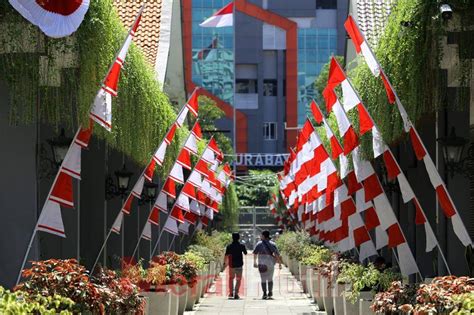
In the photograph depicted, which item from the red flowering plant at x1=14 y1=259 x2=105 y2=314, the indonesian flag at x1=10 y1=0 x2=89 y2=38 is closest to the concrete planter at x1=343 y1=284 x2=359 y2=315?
the red flowering plant at x1=14 y1=259 x2=105 y2=314

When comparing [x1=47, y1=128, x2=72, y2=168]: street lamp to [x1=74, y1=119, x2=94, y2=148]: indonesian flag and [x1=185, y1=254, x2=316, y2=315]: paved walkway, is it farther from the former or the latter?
[x1=185, y1=254, x2=316, y2=315]: paved walkway

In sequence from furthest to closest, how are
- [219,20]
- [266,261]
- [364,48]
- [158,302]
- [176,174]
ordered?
[219,20]
[266,261]
[176,174]
[158,302]
[364,48]

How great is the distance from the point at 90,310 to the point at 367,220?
6987 mm

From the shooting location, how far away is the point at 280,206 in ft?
204

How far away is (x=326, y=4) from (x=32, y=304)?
91352 mm

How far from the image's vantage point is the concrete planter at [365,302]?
15297mm

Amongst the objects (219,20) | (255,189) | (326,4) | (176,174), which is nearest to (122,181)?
(176,174)

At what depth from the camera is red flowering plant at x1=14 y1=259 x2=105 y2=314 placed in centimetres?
1052

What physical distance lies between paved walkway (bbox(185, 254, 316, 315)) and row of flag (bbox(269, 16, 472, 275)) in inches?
101

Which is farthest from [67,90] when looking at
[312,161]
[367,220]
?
[312,161]

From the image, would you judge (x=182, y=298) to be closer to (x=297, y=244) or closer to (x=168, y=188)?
(x=168, y=188)

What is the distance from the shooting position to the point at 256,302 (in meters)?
26.8

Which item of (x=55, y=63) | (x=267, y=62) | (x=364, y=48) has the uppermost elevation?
(x=267, y=62)

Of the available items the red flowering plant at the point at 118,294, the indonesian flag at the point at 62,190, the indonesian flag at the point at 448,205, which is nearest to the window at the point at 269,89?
the red flowering plant at the point at 118,294
